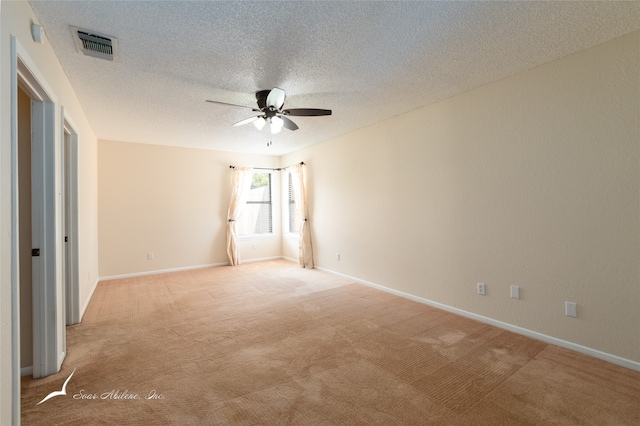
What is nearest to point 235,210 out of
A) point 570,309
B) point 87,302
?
point 87,302

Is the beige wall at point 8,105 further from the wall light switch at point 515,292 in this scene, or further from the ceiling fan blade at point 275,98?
the wall light switch at point 515,292

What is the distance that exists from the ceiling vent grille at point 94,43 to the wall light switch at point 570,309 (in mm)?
4229

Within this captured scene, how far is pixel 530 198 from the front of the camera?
8.77ft

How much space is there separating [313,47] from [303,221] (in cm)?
388

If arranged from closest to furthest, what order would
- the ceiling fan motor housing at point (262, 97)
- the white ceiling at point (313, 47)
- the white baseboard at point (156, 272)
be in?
the white ceiling at point (313, 47)
the ceiling fan motor housing at point (262, 97)
the white baseboard at point (156, 272)

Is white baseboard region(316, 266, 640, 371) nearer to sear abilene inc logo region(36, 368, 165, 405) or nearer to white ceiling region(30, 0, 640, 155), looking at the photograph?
white ceiling region(30, 0, 640, 155)

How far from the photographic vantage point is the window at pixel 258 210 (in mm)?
6559

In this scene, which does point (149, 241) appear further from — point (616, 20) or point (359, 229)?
point (616, 20)

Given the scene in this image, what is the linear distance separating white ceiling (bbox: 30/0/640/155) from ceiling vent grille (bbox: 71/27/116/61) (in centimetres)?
5

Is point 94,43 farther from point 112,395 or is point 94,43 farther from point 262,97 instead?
point 112,395

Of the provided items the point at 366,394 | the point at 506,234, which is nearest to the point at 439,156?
the point at 506,234

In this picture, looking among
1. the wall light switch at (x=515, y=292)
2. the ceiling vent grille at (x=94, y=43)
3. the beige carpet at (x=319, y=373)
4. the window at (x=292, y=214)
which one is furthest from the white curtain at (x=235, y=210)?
the wall light switch at (x=515, y=292)

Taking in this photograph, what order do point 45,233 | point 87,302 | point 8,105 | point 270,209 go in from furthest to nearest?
point 270,209 < point 87,302 < point 45,233 < point 8,105

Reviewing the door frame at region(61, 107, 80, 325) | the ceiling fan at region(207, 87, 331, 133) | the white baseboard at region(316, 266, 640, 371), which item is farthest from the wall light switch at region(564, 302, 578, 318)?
the door frame at region(61, 107, 80, 325)
